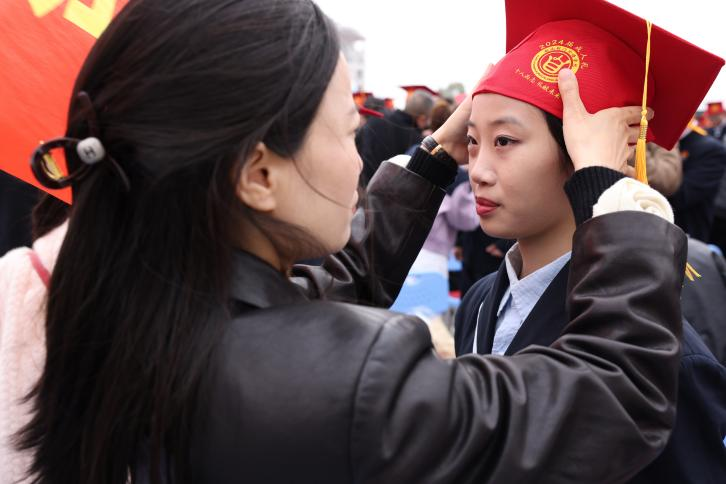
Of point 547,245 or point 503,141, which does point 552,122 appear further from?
point 547,245

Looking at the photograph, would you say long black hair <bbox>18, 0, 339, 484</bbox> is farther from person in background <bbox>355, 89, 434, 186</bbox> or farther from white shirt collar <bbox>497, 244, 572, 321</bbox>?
person in background <bbox>355, 89, 434, 186</bbox>

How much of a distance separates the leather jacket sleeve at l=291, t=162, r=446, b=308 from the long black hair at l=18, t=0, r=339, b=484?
0.58 meters

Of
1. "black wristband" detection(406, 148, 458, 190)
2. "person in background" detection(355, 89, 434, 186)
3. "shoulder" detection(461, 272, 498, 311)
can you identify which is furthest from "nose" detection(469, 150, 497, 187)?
"person in background" detection(355, 89, 434, 186)

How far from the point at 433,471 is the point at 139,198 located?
594 mm

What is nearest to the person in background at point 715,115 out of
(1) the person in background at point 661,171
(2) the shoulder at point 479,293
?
(1) the person in background at point 661,171

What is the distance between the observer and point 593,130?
1.50m

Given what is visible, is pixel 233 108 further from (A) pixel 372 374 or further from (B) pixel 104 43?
(A) pixel 372 374

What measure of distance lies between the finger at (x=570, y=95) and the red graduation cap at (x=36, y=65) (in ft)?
3.05

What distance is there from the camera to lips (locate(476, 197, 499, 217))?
1732 mm

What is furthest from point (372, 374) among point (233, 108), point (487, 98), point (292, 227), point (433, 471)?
point (487, 98)

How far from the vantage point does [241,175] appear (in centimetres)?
115

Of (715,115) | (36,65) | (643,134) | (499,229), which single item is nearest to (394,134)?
(499,229)

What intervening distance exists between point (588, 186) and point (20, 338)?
4.17 ft

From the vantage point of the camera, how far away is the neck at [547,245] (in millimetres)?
1757
